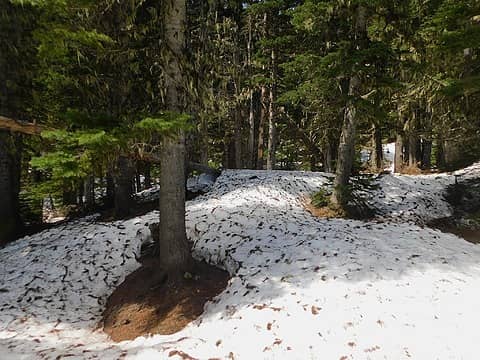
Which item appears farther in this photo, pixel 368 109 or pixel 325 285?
pixel 368 109

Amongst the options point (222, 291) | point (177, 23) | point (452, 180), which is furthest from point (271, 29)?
point (222, 291)

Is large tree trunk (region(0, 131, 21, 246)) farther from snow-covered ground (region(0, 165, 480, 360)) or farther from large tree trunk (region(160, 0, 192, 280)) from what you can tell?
large tree trunk (region(160, 0, 192, 280))

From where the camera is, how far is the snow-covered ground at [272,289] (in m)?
4.37

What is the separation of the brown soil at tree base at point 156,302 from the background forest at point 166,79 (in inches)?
59.2

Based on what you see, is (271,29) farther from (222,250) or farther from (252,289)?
(252,289)

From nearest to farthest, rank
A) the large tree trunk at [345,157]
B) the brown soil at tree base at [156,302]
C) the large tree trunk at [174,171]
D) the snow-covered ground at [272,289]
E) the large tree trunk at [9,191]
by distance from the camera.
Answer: the snow-covered ground at [272,289] → the brown soil at tree base at [156,302] → the large tree trunk at [174,171] → the large tree trunk at [9,191] → the large tree trunk at [345,157]

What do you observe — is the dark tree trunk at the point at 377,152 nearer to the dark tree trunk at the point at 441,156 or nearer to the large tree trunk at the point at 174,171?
the dark tree trunk at the point at 441,156

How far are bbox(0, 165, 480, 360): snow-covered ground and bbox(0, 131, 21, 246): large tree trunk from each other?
36.8 inches

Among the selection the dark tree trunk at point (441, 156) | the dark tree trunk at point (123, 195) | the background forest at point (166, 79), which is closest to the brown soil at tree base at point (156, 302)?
the background forest at point (166, 79)

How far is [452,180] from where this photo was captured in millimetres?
12711

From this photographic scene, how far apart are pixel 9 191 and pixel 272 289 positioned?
842cm

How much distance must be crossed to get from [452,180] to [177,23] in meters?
11.9

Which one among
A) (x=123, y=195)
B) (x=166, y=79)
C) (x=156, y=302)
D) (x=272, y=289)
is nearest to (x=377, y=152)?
(x=123, y=195)

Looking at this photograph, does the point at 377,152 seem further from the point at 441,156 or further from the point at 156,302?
the point at 156,302
